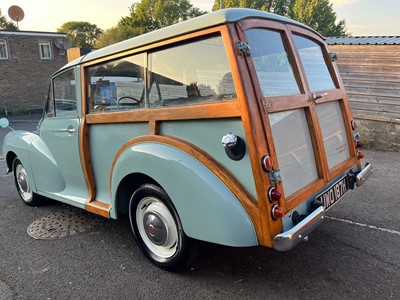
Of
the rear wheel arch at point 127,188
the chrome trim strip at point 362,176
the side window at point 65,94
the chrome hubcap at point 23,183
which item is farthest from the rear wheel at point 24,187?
the chrome trim strip at point 362,176

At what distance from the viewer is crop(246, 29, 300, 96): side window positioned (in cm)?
264

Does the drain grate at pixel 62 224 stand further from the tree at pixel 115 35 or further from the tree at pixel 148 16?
the tree at pixel 148 16

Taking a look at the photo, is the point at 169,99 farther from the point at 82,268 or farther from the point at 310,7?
the point at 310,7

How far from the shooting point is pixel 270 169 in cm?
240

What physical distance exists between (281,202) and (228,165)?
463 mm

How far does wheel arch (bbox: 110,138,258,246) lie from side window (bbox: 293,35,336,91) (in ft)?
4.59

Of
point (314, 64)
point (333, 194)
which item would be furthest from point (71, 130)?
point (333, 194)

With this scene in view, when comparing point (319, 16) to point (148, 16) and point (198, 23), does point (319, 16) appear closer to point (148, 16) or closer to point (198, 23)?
point (148, 16)

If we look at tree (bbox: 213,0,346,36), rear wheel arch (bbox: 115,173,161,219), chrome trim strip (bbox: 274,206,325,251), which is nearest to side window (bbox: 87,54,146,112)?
rear wheel arch (bbox: 115,173,161,219)

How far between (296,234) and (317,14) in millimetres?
38403

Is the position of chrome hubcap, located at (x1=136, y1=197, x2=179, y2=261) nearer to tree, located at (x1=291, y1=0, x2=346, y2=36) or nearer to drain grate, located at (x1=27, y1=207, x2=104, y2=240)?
drain grate, located at (x1=27, y1=207, x2=104, y2=240)

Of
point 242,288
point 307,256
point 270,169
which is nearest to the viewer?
point 270,169

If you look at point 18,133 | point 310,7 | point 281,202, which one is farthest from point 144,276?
point 310,7

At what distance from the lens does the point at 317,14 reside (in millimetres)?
35906
